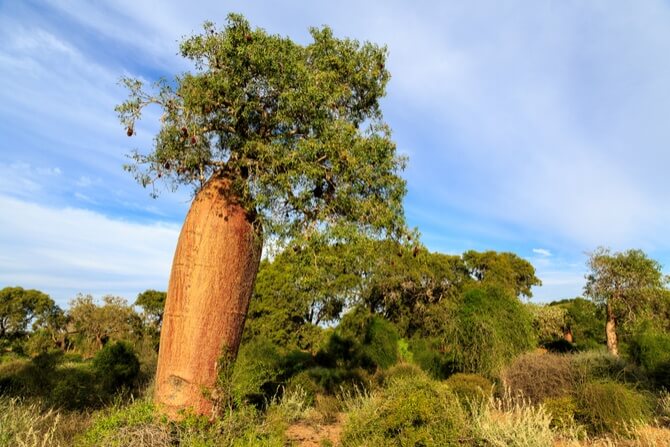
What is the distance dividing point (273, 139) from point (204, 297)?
2.96 meters

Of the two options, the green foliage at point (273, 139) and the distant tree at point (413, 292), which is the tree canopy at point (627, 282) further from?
the green foliage at point (273, 139)

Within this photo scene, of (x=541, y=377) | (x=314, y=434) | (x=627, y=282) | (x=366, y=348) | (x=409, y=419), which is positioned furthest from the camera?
(x=627, y=282)

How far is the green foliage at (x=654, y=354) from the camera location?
1105 cm

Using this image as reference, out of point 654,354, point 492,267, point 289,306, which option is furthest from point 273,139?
point 492,267

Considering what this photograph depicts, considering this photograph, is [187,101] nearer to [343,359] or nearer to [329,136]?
[329,136]

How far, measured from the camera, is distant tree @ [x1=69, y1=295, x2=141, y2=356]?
33969 millimetres

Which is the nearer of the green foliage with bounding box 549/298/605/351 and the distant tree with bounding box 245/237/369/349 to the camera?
the distant tree with bounding box 245/237/369/349

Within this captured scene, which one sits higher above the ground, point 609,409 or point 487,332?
point 487,332

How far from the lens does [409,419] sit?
5.80m

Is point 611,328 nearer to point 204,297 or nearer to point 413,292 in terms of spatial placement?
point 413,292

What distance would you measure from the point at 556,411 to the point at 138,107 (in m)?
9.67

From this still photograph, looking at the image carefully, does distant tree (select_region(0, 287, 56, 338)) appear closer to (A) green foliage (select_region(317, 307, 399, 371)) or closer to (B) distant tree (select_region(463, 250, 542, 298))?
(A) green foliage (select_region(317, 307, 399, 371))

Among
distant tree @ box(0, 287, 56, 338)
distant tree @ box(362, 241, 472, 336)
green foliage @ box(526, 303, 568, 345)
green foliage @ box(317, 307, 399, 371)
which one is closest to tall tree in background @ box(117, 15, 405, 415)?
green foliage @ box(317, 307, 399, 371)

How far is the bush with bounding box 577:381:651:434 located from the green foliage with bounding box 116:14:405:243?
5.15 m
